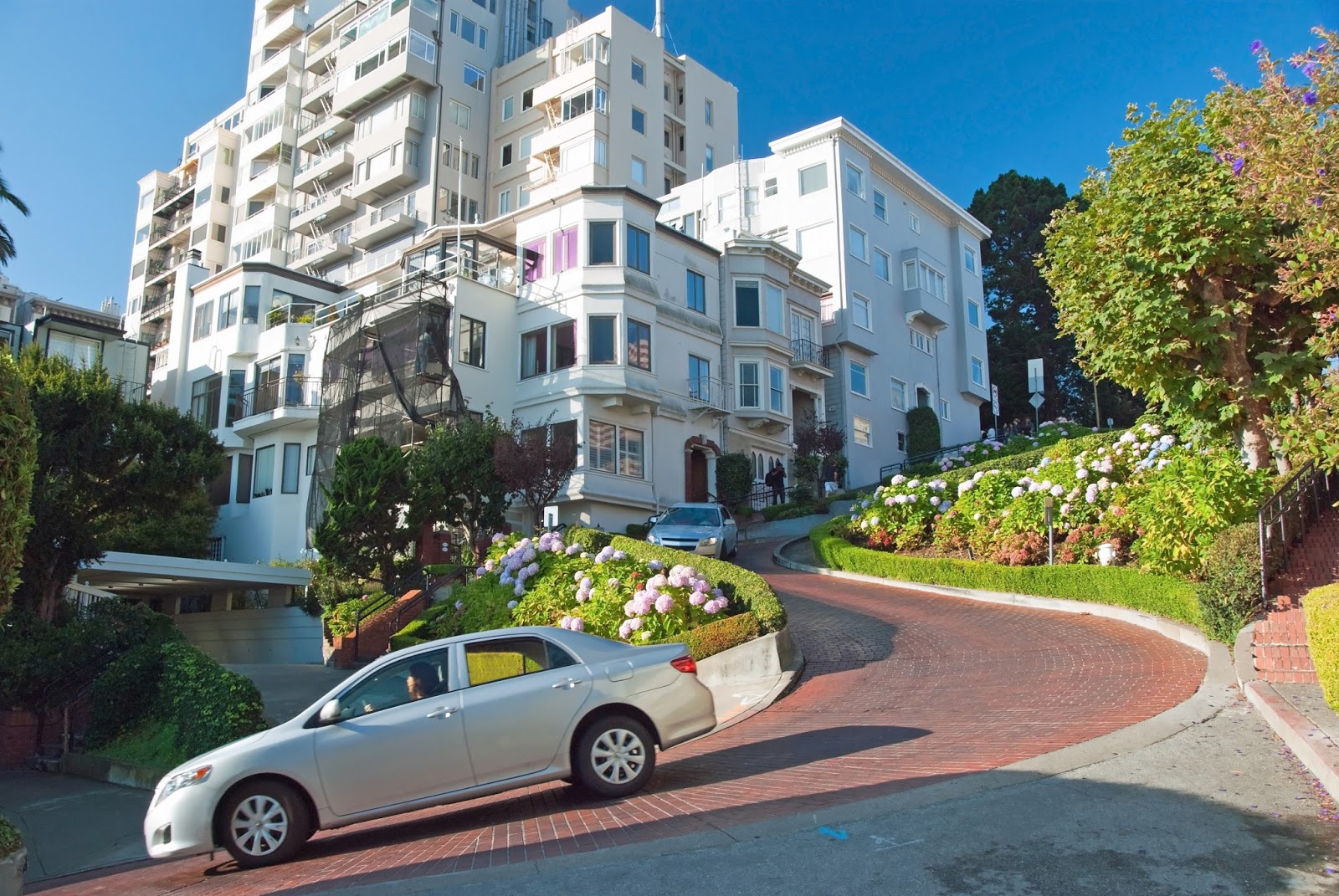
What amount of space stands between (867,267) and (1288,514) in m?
34.2

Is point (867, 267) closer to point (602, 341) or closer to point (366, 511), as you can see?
point (602, 341)

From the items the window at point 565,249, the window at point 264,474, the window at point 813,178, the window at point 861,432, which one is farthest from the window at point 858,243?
the window at point 264,474

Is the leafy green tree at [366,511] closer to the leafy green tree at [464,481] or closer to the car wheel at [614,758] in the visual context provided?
the leafy green tree at [464,481]

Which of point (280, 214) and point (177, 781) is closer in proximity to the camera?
point (177, 781)

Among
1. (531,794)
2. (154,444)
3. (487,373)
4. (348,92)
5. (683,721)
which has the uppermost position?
(348,92)

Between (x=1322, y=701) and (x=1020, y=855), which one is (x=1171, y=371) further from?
(x=1020, y=855)

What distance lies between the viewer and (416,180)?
52.6 meters

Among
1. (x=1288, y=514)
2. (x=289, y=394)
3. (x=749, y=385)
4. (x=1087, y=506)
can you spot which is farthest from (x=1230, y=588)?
(x=289, y=394)

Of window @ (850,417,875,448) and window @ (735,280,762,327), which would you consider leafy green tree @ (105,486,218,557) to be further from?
window @ (850,417,875,448)

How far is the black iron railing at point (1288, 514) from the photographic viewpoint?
12.4 meters

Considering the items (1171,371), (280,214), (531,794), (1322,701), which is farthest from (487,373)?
(280,214)

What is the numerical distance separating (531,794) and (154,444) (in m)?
14.2

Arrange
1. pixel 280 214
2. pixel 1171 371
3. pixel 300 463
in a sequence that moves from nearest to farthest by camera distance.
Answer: pixel 1171 371 < pixel 300 463 < pixel 280 214

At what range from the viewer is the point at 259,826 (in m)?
7.76
